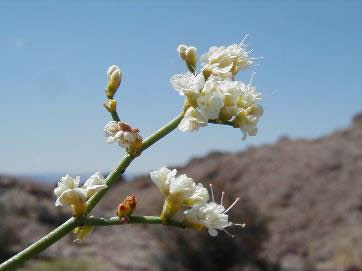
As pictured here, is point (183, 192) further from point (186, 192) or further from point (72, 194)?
point (72, 194)

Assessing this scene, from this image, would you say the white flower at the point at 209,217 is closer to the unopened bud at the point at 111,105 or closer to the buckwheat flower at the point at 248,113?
the buckwheat flower at the point at 248,113

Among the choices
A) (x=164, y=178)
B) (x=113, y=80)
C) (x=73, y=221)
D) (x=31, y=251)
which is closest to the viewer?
(x=31, y=251)

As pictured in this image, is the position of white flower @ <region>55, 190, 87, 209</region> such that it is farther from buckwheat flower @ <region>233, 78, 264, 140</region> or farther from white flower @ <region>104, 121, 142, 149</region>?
buckwheat flower @ <region>233, 78, 264, 140</region>

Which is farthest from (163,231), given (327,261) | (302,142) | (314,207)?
(302,142)

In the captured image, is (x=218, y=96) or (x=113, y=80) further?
(x=113, y=80)

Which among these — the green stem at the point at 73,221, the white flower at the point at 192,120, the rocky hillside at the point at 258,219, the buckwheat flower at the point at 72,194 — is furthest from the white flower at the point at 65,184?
the rocky hillside at the point at 258,219

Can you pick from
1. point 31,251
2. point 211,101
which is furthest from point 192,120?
point 31,251

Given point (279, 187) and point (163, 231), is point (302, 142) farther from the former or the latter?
point (163, 231)
